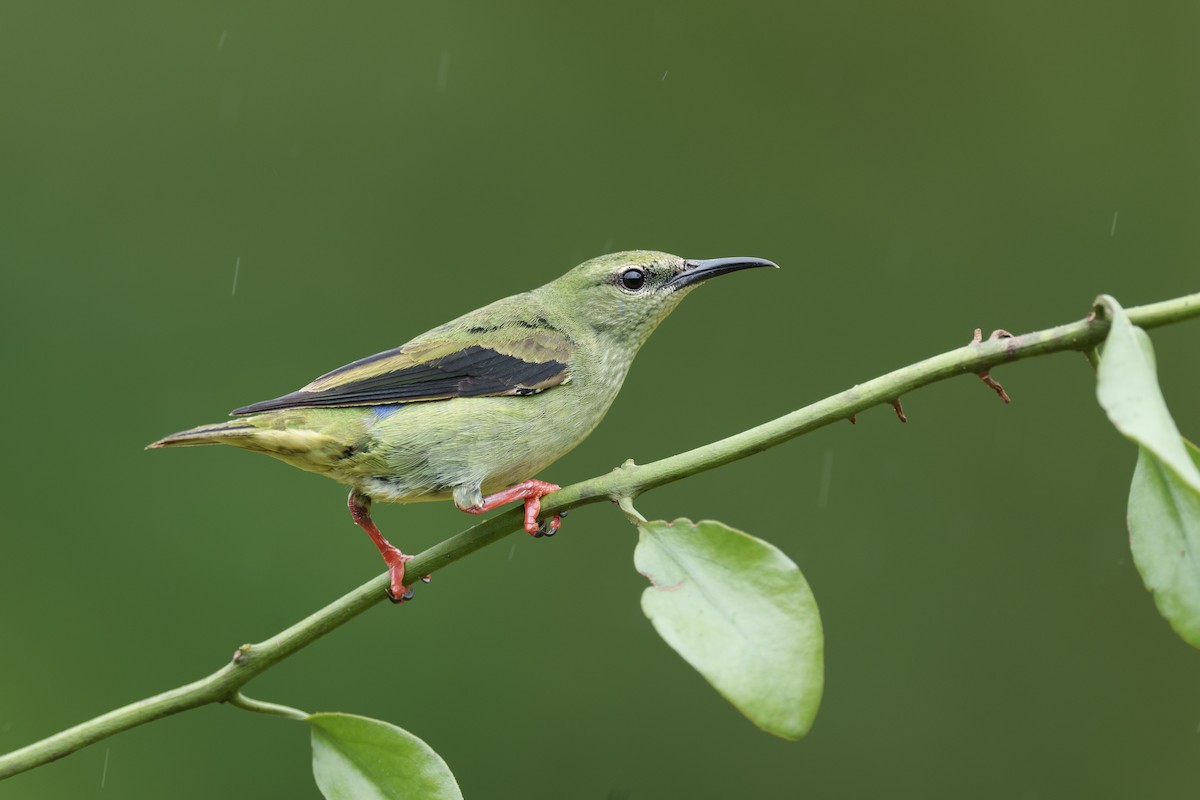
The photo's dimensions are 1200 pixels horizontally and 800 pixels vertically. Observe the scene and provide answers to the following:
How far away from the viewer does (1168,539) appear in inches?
55.2

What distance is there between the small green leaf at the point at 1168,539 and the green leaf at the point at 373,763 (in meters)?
0.90

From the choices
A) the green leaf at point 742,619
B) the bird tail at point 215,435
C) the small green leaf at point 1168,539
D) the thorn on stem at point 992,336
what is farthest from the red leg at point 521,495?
the small green leaf at point 1168,539

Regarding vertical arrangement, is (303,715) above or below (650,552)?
below

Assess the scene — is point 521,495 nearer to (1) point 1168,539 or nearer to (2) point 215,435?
(2) point 215,435

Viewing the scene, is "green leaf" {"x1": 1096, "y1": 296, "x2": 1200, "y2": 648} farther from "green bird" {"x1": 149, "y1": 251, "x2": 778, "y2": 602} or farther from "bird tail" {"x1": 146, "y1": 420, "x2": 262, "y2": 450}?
"bird tail" {"x1": 146, "y1": 420, "x2": 262, "y2": 450}

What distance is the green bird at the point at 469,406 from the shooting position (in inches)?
106

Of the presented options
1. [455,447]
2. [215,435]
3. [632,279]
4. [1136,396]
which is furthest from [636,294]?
[1136,396]

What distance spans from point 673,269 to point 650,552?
5.49 feet

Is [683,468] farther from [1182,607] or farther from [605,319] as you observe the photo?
[605,319]

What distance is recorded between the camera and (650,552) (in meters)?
1.54

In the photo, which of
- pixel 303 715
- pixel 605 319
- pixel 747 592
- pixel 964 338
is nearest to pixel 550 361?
pixel 605 319

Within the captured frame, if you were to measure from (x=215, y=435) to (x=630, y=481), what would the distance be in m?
1.17

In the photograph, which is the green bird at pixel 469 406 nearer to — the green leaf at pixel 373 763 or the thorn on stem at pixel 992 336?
the green leaf at pixel 373 763

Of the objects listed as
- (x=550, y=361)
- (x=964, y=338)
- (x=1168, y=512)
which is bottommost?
(x=1168, y=512)
